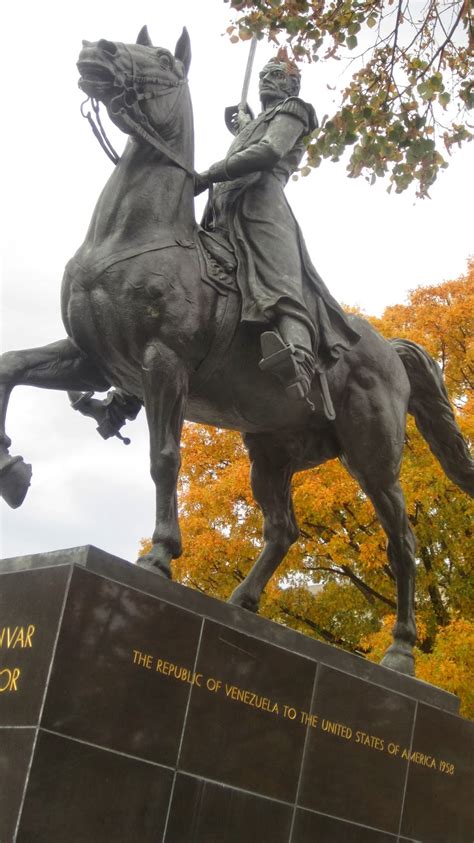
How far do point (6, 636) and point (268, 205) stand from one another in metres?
3.72

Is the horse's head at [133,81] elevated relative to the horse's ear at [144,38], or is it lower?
lower

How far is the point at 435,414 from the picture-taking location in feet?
31.7

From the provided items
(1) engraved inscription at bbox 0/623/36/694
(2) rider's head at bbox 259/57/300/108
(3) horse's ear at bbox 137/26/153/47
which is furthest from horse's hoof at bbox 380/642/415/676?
(3) horse's ear at bbox 137/26/153/47

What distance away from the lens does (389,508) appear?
891 centimetres

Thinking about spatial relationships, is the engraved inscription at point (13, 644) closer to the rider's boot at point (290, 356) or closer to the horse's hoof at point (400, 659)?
the rider's boot at point (290, 356)

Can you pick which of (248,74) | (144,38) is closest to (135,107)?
(144,38)

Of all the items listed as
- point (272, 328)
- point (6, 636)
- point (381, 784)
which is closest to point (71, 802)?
point (6, 636)

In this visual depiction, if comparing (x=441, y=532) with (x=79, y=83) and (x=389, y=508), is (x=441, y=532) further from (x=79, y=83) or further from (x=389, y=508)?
(x=79, y=83)

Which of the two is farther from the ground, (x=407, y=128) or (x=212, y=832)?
(x=407, y=128)

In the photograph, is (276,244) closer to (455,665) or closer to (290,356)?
(290,356)

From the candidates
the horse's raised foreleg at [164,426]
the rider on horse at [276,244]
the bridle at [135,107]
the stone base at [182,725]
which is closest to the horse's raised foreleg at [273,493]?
the rider on horse at [276,244]

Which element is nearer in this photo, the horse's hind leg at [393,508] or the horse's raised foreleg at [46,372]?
the horse's raised foreleg at [46,372]

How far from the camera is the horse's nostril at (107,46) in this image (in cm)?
738

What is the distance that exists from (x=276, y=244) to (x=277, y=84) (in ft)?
5.22
